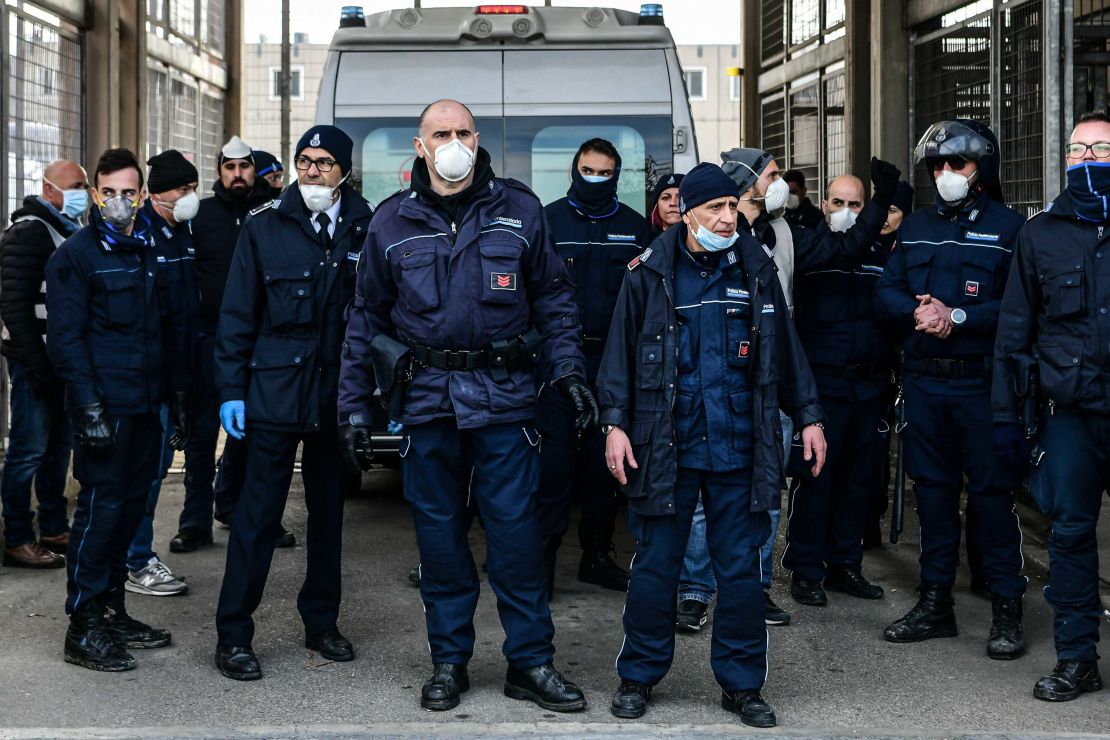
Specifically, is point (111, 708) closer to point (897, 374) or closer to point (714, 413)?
point (714, 413)

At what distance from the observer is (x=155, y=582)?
6.81m

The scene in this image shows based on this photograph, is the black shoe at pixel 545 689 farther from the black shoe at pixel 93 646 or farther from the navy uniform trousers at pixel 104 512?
the navy uniform trousers at pixel 104 512

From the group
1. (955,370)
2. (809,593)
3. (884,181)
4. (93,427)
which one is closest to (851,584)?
(809,593)

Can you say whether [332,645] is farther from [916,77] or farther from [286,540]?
[916,77]

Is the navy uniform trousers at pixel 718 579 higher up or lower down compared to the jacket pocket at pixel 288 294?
lower down

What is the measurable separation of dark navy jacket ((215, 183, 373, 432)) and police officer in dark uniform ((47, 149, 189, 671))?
0.41 meters

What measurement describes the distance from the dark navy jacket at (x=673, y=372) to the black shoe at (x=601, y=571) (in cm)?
187

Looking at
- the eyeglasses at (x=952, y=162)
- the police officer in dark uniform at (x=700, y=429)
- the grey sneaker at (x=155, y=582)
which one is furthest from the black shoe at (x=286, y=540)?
the eyeglasses at (x=952, y=162)

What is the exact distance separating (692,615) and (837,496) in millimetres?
1094

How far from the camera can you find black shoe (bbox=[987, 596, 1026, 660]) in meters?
5.77

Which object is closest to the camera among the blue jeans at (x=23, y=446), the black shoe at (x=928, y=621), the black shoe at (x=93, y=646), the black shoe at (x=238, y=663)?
the black shoe at (x=238, y=663)

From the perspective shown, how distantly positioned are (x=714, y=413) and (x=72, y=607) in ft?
8.27

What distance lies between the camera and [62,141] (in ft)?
32.1

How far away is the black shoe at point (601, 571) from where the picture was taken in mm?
6918
